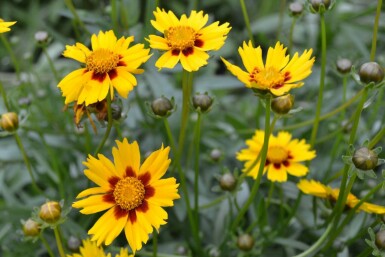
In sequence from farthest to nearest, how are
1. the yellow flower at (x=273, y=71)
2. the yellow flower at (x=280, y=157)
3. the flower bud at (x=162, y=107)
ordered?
the yellow flower at (x=280, y=157) → the flower bud at (x=162, y=107) → the yellow flower at (x=273, y=71)

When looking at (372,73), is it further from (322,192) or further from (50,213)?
(50,213)

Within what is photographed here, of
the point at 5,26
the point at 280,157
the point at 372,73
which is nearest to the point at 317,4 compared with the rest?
the point at 372,73

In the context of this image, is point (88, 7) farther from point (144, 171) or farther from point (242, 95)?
point (144, 171)

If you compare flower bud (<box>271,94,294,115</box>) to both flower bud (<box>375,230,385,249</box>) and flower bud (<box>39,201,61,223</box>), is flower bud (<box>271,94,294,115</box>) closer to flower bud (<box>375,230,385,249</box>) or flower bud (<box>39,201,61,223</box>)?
flower bud (<box>375,230,385,249</box>)

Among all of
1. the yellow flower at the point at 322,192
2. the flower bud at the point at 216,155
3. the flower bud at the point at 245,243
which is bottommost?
the flower bud at the point at 245,243

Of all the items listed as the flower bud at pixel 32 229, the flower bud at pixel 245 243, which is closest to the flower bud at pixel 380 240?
the flower bud at pixel 245 243

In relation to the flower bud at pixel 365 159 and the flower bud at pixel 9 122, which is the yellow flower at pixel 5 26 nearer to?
the flower bud at pixel 9 122
